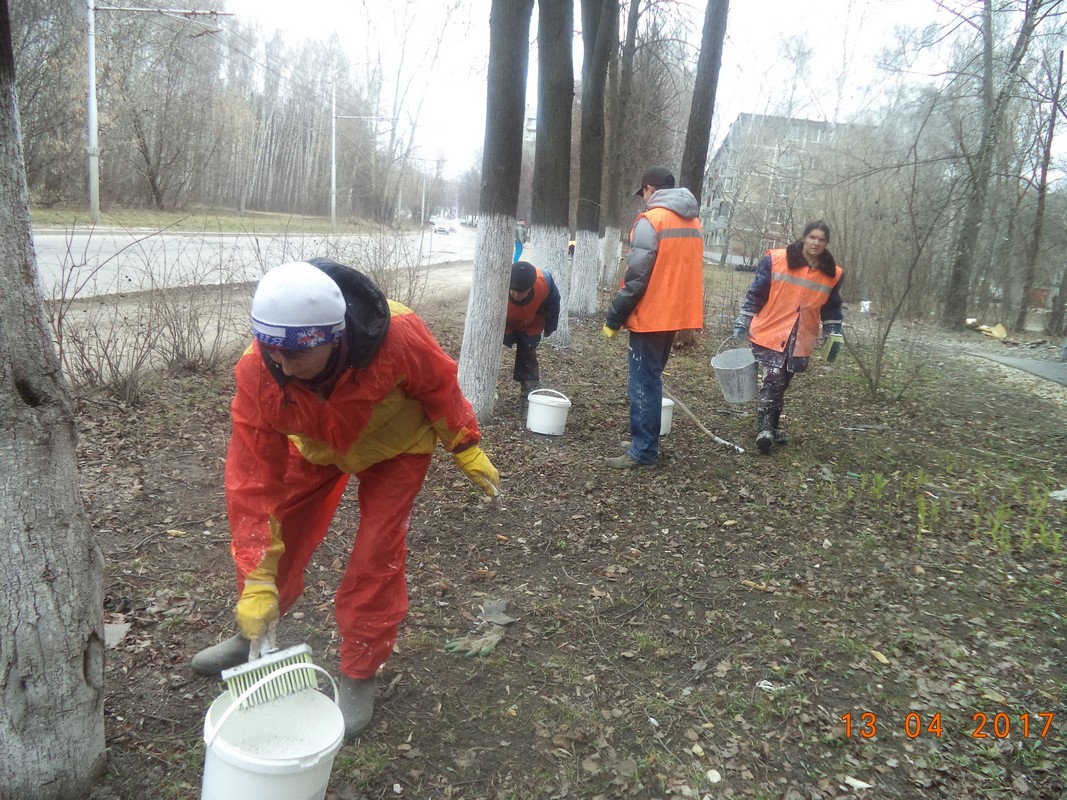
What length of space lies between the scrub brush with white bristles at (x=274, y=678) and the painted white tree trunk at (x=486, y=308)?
3.79 metres

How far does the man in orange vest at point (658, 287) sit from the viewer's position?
484 centimetres

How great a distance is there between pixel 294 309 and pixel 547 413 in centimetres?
383

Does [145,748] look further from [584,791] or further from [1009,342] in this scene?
[1009,342]

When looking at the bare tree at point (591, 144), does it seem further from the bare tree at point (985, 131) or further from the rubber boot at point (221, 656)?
the rubber boot at point (221, 656)

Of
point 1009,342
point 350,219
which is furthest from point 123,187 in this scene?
point 1009,342

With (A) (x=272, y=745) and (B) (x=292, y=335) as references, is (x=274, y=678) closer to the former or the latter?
(A) (x=272, y=745)

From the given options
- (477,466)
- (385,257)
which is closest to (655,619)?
(477,466)

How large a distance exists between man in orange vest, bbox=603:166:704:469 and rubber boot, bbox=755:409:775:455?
1.15 m

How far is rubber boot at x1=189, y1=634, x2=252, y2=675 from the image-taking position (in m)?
2.62

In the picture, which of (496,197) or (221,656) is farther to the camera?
(496,197)

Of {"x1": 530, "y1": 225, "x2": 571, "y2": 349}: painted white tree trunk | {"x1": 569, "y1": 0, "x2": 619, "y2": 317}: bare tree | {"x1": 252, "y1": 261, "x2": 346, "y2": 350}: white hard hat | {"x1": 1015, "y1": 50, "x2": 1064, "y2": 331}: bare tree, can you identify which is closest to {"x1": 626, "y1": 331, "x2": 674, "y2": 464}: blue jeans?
{"x1": 252, "y1": 261, "x2": 346, "y2": 350}: white hard hat

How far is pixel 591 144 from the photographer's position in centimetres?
1149

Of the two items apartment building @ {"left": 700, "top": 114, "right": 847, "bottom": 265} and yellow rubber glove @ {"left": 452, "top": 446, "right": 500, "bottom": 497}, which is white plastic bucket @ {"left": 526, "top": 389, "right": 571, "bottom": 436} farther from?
apartment building @ {"left": 700, "top": 114, "right": 847, "bottom": 265}

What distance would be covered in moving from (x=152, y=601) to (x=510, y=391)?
443 cm
